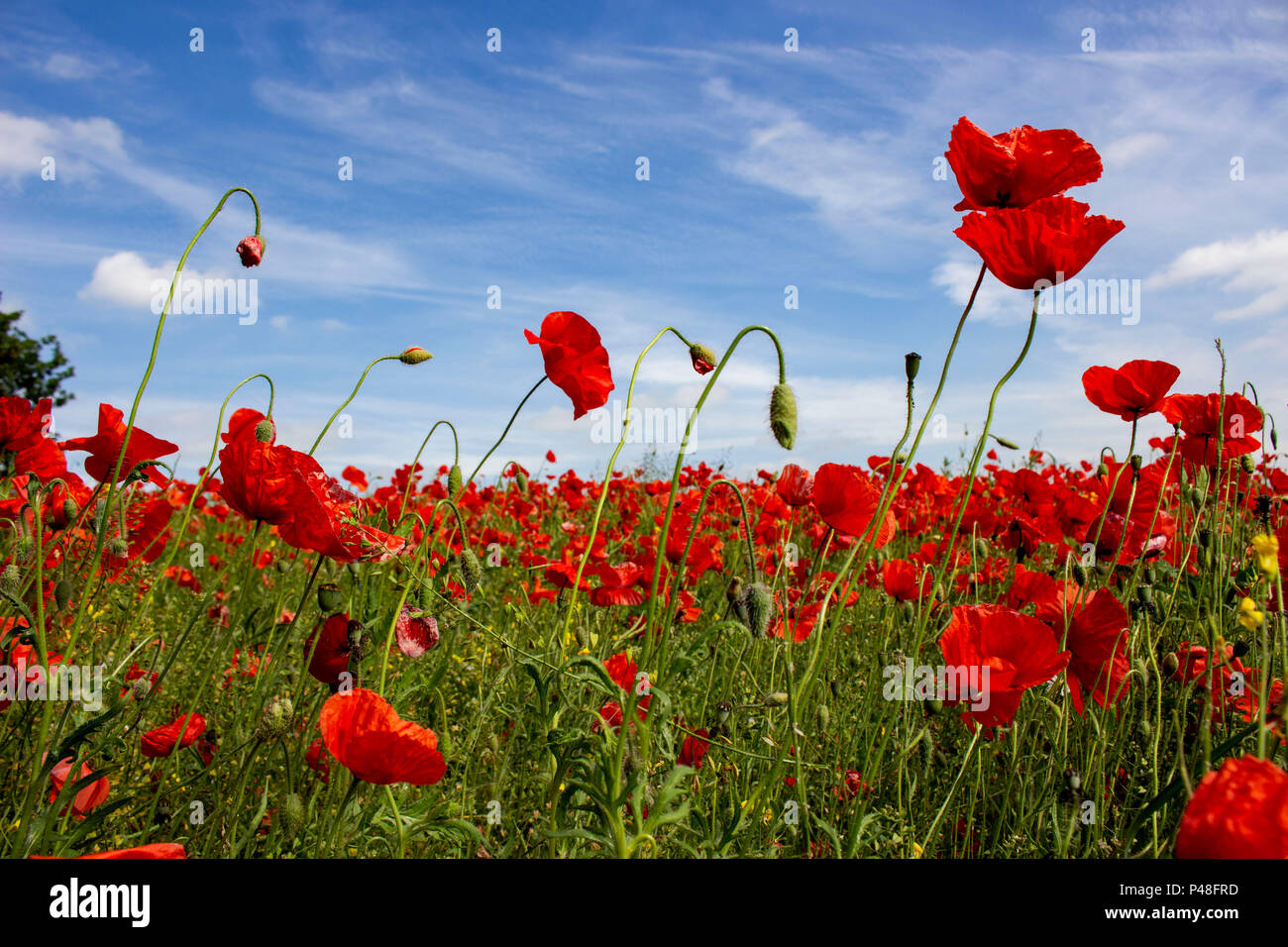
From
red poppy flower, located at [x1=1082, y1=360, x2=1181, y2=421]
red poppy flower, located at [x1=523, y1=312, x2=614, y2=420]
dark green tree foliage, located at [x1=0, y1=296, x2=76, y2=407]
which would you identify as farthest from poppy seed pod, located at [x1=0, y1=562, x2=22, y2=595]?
dark green tree foliage, located at [x1=0, y1=296, x2=76, y2=407]

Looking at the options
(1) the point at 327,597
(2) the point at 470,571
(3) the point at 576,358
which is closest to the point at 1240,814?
(3) the point at 576,358

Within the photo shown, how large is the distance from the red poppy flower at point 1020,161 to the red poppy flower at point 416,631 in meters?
1.48

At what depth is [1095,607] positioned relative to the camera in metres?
1.82

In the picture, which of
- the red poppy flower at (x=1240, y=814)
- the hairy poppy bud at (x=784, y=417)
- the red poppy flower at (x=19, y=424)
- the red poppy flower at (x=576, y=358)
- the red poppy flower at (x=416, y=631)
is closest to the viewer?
the red poppy flower at (x=1240, y=814)

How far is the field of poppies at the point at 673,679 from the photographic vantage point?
1396mm

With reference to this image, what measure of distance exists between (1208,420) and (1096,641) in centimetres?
109

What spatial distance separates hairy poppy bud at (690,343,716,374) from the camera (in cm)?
163

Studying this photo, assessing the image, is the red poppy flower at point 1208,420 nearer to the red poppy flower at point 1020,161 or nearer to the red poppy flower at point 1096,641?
the red poppy flower at point 1096,641

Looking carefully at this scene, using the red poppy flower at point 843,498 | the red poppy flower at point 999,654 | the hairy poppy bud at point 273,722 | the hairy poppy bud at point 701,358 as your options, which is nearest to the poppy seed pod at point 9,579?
the hairy poppy bud at point 273,722

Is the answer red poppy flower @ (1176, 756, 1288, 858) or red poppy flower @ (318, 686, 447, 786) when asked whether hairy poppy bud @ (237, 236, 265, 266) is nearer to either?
red poppy flower @ (318, 686, 447, 786)

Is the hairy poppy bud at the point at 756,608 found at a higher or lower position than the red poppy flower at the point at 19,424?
lower

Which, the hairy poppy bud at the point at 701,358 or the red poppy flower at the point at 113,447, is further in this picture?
the red poppy flower at the point at 113,447
